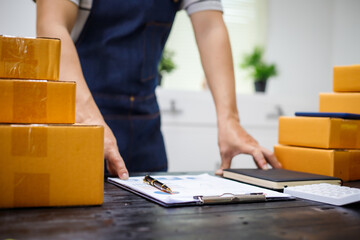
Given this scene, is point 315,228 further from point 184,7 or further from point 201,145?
point 201,145

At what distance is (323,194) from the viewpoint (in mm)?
672

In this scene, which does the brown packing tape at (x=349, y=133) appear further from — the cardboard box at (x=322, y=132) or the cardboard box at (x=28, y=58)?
the cardboard box at (x=28, y=58)

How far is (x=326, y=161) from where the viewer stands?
38.3 inches

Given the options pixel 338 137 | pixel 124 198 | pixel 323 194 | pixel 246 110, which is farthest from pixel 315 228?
pixel 246 110

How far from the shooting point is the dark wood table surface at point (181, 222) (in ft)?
1.46

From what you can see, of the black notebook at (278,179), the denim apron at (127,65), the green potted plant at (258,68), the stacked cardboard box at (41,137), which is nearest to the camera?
the stacked cardboard box at (41,137)

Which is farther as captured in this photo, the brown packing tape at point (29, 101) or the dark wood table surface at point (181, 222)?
the brown packing tape at point (29, 101)

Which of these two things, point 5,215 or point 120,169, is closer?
point 5,215

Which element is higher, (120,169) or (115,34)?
(115,34)

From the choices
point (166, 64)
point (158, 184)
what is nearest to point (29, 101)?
point (158, 184)

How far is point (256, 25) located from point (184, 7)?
6.30 feet

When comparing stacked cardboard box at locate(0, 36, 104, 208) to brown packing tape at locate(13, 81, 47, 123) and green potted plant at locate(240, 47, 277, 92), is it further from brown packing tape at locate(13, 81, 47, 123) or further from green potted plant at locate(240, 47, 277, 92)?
green potted plant at locate(240, 47, 277, 92)

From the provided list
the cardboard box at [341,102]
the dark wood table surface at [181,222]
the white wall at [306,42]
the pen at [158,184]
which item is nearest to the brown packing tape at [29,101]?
the dark wood table surface at [181,222]

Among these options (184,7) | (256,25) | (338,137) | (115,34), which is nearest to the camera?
(338,137)
